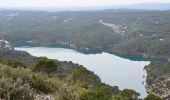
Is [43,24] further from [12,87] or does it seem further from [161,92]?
[12,87]

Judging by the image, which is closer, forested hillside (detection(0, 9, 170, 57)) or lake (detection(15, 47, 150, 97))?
lake (detection(15, 47, 150, 97))

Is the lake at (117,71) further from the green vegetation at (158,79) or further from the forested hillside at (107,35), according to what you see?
the forested hillside at (107,35)

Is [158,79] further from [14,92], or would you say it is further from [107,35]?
[107,35]

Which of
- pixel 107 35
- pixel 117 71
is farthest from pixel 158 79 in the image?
pixel 107 35

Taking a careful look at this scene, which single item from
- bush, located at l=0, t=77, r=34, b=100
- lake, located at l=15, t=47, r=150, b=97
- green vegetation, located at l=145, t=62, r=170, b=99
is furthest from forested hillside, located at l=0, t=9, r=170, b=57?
bush, located at l=0, t=77, r=34, b=100

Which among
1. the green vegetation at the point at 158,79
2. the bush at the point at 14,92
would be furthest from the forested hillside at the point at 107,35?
the bush at the point at 14,92

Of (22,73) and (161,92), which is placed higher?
(22,73)

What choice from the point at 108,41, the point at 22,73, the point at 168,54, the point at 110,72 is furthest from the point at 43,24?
the point at 22,73

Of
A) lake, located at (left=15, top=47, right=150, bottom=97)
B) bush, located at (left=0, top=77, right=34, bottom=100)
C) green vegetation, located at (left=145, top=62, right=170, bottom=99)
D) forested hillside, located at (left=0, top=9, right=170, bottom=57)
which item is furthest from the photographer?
forested hillside, located at (left=0, top=9, right=170, bottom=57)

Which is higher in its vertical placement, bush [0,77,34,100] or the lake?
bush [0,77,34,100]

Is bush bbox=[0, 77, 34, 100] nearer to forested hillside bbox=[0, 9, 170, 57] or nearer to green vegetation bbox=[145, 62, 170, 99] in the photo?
green vegetation bbox=[145, 62, 170, 99]

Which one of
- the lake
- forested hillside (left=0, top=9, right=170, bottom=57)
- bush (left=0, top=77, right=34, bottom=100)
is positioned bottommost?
forested hillside (left=0, top=9, right=170, bottom=57)
